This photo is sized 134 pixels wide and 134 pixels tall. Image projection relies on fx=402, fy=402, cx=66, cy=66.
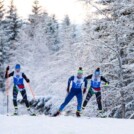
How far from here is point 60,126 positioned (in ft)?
38.5

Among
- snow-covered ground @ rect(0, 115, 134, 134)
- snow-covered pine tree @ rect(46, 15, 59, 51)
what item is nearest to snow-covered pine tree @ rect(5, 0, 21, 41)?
snow-covered pine tree @ rect(46, 15, 59, 51)

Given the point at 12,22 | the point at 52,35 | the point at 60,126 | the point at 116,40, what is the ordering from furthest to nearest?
the point at 52,35 < the point at 12,22 < the point at 116,40 < the point at 60,126

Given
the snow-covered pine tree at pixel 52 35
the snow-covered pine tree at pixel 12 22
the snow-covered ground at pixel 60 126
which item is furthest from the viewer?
the snow-covered pine tree at pixel 52 35

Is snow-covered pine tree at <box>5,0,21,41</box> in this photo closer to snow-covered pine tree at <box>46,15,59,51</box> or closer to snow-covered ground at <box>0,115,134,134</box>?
snow-covered pine tree at <box>46,15,59,51</box>

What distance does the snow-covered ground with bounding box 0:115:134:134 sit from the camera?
1100 cm

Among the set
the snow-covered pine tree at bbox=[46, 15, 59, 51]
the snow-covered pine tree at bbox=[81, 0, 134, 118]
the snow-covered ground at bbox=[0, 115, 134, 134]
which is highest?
the snow-covered pine tree at bbox=[46, 15, 59, 51]

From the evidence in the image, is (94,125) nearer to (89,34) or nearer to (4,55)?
(89,34)

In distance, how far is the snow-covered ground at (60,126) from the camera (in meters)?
11.0

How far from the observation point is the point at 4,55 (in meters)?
55.2

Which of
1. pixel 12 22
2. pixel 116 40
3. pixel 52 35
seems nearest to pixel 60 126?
pixel 116 40

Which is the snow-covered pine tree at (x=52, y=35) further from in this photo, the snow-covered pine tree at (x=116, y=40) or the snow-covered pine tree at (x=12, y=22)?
the snow-covered pine tree at (x=116, y=40)

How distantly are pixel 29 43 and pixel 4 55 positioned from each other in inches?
197

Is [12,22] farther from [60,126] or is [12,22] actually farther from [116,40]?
[60,126]

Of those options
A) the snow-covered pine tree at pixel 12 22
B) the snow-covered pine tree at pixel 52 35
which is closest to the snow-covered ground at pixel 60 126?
the snow-covered pine tree at pixel 12 22
